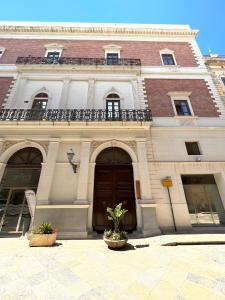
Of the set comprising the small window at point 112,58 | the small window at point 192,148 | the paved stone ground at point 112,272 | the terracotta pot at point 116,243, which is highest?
the small window at point 112,58

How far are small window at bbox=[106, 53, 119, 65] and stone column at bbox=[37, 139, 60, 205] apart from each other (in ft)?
29.3

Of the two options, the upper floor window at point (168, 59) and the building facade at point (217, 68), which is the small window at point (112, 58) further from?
the building facade at point (217, 68)

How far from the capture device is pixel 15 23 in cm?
1655

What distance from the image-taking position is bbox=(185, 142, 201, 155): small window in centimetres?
1048

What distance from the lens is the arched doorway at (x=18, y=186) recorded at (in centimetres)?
844

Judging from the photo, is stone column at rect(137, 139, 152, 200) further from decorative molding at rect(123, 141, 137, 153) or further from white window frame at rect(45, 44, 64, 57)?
white window frame at rect(45, 44, 64, 57)

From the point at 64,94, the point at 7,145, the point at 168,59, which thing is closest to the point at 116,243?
the point at 7,145

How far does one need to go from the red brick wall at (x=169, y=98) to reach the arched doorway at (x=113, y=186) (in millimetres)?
4355

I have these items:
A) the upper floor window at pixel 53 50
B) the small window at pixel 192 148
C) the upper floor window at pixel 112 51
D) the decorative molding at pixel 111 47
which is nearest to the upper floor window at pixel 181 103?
the small window at pixel 192 148

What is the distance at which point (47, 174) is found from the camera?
905cm

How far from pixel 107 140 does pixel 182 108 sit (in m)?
6.32

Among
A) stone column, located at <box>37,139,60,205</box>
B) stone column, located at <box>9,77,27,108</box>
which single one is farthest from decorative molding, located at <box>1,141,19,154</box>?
stone column, located at <box>9,77,27,108</box>

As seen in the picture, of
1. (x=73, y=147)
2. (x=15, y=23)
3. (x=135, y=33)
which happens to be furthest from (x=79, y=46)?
(x=73, y=147)

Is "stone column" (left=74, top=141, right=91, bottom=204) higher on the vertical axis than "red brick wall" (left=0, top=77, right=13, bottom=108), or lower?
lower
